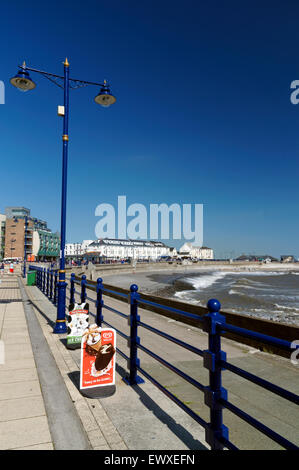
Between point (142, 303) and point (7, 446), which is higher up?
point (142, 303)

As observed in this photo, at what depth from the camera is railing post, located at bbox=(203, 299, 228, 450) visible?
2.45 metres

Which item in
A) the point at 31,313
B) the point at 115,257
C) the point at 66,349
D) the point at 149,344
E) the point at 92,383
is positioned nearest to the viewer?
the point at 92,383

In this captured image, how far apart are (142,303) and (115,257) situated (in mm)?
160646

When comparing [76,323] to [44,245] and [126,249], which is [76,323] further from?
[126,249]

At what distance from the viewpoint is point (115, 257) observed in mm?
163375

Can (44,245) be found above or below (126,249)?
above

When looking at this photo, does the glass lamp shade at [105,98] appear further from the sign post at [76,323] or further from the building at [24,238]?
the building at [24,238]

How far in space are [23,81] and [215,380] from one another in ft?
27.9

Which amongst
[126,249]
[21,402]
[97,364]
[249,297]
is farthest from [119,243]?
[21,402]

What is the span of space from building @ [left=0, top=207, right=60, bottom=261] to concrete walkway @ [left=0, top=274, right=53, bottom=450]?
87.1 meters

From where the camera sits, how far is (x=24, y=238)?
90750 millimetres

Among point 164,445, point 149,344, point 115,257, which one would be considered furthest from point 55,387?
point 115,257

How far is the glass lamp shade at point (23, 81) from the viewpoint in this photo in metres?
7.68
